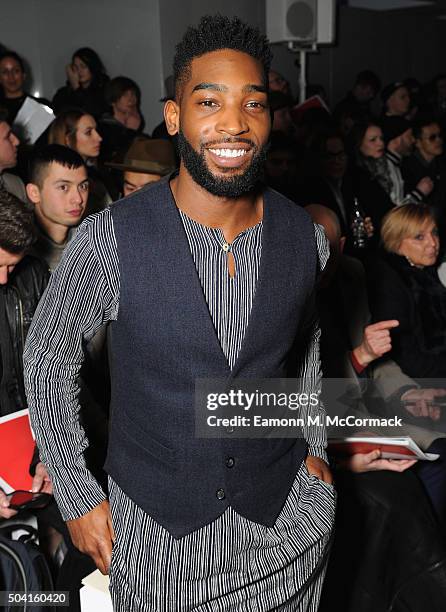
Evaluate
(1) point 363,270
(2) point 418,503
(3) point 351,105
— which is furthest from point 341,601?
(3) point 351,105

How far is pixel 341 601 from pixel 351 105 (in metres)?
5.32

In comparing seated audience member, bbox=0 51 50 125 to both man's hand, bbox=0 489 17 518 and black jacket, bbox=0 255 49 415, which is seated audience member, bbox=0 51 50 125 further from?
man's hand, bbox=0 489 17 518

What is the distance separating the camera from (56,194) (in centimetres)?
288

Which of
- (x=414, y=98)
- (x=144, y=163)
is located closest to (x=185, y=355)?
(x=144, y=163)

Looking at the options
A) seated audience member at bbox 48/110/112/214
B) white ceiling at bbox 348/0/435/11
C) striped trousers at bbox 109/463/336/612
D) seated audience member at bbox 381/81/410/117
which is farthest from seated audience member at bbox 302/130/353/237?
white ceiling at bbox 348/0/435/11

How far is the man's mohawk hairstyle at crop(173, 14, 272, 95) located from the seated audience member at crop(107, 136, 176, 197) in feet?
6.37

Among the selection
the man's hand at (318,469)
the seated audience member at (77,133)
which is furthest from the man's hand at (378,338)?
the seated audience member at (77,133)

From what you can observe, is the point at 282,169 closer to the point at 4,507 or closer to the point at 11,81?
the point at 11,81

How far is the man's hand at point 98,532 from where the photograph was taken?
1199 mm

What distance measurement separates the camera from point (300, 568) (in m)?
1.25

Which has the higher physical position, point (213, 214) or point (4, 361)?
point (213, 214)

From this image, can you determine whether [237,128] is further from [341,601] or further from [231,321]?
[341,601]

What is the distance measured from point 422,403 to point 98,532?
184 centimetres

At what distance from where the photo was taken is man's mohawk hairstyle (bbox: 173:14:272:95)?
46.6 inches
